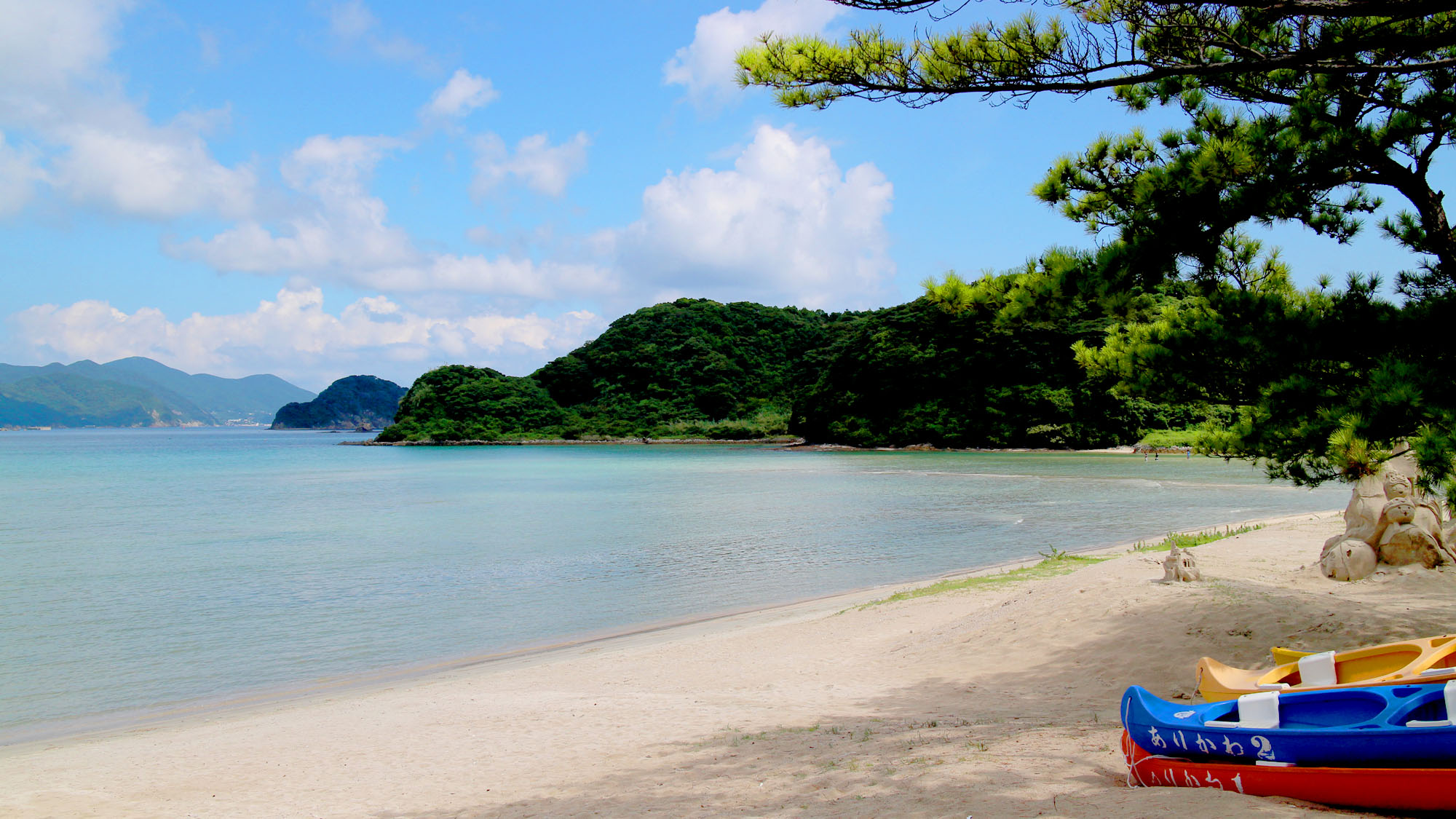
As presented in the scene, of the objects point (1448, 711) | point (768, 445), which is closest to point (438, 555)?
point (1448, 711)

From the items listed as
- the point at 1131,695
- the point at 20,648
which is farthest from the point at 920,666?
the point at 20,648

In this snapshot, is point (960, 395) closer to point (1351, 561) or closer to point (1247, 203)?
point (1351, 561)

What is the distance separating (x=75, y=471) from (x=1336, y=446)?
68.2 meters

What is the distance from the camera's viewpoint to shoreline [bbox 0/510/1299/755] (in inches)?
305

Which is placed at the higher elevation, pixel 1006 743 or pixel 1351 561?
pixel 1351 561

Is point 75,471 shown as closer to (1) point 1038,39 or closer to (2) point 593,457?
(2) point 593,457

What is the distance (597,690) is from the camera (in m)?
7.64

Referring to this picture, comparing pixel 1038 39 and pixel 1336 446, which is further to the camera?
pixel 1038 39

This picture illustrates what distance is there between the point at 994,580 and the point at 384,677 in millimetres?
7871

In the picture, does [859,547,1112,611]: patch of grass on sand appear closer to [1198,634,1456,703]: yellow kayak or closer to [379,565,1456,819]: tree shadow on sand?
[379,565,1456,819]: tree shadow on sand

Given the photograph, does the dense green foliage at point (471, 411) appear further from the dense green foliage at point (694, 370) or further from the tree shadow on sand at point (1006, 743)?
the tree shadow on sand at point (1006, 743)

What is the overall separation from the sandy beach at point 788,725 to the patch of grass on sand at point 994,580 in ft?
3.41

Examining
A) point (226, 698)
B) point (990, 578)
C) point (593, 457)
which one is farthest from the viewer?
point (593, 457)

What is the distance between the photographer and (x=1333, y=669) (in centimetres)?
422
